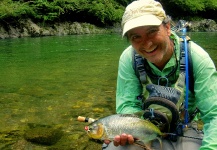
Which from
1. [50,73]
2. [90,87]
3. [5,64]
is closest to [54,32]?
[5,64]

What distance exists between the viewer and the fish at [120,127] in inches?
88.1

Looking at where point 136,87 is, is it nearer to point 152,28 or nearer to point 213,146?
point 152,28

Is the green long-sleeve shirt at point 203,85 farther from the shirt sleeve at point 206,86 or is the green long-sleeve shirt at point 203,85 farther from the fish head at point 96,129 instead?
the fish head at point 96,129

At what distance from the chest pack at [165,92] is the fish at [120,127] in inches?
3.9

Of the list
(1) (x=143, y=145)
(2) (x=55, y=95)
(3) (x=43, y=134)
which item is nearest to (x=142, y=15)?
(1) (x=143, y=145)

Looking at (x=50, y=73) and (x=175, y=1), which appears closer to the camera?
(x=50, y=73)

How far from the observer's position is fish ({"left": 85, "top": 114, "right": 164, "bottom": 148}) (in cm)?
224

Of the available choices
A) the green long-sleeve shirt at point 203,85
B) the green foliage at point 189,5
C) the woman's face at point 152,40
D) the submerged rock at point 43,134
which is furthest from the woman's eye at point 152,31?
→ the green foliage at point 189,5

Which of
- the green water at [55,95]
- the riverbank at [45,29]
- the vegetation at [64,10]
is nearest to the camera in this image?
the green water at [55,95]

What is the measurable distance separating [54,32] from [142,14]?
22466 mm

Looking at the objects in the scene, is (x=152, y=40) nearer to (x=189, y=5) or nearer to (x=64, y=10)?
(x=64, y=10)

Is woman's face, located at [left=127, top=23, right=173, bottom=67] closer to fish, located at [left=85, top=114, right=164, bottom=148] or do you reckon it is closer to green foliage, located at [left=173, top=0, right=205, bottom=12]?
fish, located at [left=85, top=114, right=164, bottom=148]

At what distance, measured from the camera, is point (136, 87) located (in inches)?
111

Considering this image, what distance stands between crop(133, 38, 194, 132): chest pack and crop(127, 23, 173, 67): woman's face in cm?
18
